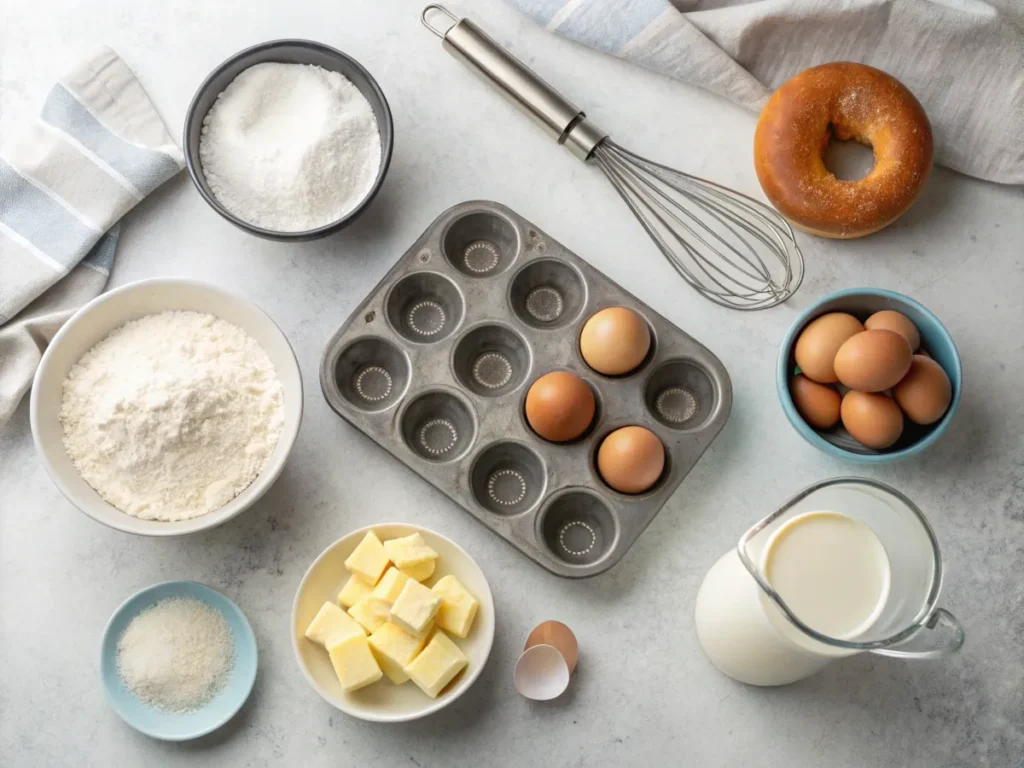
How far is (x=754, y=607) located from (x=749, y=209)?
2.36 feet

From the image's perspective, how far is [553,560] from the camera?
1.39m

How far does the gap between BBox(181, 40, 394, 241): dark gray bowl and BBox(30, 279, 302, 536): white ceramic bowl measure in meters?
0.14

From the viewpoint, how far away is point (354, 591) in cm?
136

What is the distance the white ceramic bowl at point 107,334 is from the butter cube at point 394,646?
11.0 inches

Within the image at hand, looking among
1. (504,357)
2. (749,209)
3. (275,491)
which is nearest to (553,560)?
(504,357)

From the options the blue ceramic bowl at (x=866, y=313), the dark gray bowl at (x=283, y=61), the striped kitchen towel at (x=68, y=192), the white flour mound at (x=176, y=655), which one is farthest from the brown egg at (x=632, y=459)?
the striped kitchen towel at (x=68, y=192)

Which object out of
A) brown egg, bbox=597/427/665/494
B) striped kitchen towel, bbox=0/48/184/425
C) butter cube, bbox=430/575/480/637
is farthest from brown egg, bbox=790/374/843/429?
striped kitchen towel, bbox=0/48/184/425

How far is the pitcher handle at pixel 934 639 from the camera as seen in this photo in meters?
1.08

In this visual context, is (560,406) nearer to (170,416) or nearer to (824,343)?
(824,343)

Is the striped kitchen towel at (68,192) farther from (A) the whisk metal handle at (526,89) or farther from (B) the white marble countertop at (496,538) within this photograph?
(A) the whisk metal handle at (526,89)

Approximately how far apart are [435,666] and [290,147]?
85 cm

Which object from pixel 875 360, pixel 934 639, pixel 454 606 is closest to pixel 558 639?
pixel 454 606

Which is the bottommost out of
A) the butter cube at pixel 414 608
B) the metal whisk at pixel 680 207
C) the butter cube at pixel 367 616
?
the butter cube at pixel 367 616

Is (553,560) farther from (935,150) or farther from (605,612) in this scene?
(935,150)
